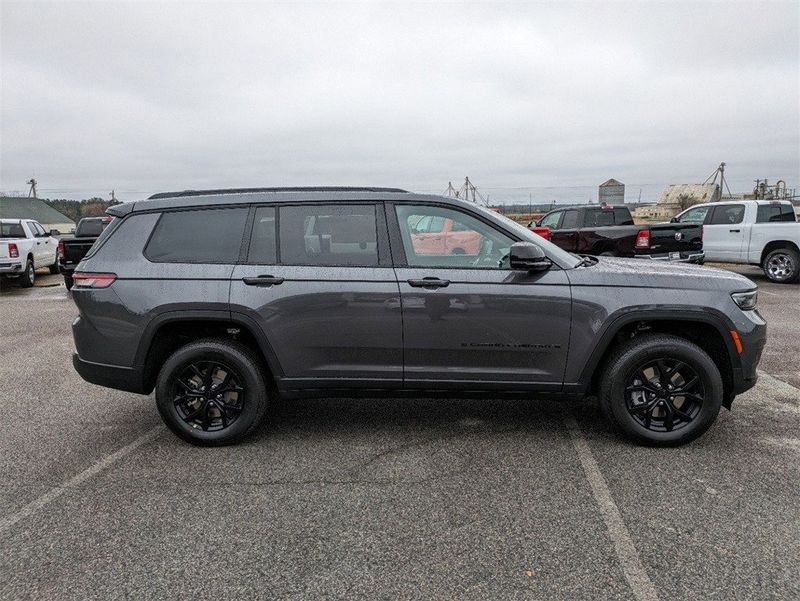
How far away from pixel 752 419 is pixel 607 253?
7990 mm

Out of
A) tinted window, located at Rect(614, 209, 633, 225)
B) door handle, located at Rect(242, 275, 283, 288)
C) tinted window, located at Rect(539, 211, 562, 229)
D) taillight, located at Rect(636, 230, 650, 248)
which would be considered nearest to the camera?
door handle, located at Rect(242, 275, 283, 288)

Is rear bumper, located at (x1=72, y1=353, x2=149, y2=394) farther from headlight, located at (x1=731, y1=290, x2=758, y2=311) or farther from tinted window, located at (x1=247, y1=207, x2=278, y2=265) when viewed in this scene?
headlight, located at (x1=731, y1=290, x2=758, y2=311)

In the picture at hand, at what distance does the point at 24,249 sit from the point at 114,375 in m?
12.1

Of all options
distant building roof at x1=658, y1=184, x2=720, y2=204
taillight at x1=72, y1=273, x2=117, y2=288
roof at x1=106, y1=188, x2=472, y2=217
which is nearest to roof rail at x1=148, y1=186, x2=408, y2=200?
roof at x1=106, y1=188, x2=472, y2=217

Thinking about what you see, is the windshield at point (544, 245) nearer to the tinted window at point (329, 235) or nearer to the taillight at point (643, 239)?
the tinted window at point (329, 235)

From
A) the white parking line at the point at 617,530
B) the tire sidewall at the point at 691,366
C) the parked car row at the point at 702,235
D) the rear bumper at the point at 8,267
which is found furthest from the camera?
the rear bumper at the point at 8,267

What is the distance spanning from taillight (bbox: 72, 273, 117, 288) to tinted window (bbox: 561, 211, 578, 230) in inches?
446

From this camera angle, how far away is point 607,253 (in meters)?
12.0

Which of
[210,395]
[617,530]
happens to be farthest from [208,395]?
[617,530]

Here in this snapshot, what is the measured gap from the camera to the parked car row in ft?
38.3

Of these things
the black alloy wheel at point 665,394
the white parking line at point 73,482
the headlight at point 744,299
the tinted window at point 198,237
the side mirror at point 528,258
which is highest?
the tinted window at point 198,237

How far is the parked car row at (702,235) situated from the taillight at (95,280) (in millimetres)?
10010

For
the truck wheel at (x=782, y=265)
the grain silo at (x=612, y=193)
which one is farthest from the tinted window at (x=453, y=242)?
the grain silo at (x=612, y=193)

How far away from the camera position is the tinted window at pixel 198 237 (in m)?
4.02
